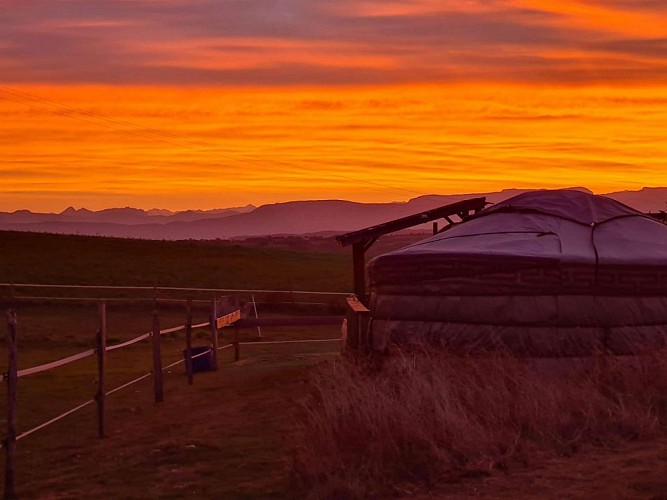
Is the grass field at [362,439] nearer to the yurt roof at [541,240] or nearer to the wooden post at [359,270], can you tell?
the yurt roof at [541,240]

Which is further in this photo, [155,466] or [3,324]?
[3,324]

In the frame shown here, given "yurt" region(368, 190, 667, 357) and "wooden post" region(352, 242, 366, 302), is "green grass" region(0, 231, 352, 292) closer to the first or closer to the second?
"wooden post" region(352, 242, 366, 302)

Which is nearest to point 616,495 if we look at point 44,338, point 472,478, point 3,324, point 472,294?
point 472,478

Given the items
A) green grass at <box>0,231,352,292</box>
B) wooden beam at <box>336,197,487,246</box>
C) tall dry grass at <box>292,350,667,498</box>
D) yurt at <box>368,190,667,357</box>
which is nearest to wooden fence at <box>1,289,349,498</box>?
tall dry grass at <box>292,350,667,498</box>

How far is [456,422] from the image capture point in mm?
8898

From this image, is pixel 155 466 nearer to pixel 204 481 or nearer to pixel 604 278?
pixel 204 481

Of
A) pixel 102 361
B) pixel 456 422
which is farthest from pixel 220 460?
pixel 102 361

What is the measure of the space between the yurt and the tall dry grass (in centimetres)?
109

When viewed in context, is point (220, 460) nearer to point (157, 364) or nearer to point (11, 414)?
point (11, 414)

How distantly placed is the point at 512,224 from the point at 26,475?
23.1ft

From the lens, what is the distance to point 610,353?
40.7 feet

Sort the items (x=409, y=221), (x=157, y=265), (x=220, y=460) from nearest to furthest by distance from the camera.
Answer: (x=220, y=460), (x=409, y=221), (x=157, y=265)

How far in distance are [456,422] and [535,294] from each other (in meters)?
4.11

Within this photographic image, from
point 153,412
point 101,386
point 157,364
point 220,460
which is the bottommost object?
point 153,412
